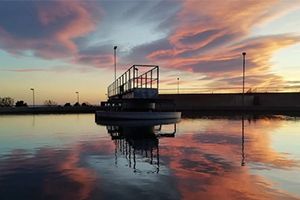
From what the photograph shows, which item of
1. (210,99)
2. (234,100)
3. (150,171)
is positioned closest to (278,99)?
(234,100)

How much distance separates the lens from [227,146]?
37.0ft

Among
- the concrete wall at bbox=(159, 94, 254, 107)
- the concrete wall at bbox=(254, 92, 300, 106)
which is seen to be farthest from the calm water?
the concrete wall at bbox=(254, 92, 300, 106)

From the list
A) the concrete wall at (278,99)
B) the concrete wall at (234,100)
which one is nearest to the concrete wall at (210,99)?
the concrete wall at (234,100)

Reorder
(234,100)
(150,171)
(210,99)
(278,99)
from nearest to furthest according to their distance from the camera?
(150,171) < (278,99) < (234,100) < (210,99)

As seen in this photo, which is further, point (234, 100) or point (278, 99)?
point (234, 100)

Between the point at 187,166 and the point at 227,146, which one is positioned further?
the point at 227,146

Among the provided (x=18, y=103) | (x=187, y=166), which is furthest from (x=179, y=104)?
(x=187, y=166)

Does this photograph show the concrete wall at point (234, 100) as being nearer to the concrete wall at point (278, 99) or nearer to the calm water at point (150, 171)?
the concrete wall at point (278, 99)

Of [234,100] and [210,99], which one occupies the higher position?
[210,99]

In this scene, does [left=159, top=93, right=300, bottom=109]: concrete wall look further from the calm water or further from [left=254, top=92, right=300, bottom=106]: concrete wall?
the calm water

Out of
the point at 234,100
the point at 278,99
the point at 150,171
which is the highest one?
the point at 278,99

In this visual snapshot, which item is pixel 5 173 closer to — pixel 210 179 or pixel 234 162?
pixel 210 179

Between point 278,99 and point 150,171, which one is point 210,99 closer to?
point 278,99

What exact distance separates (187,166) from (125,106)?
19.3 meters
